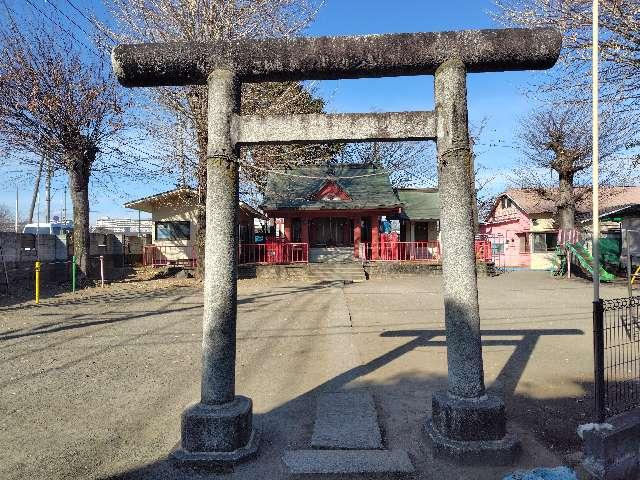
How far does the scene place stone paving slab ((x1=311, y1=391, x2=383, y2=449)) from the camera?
11.7ft

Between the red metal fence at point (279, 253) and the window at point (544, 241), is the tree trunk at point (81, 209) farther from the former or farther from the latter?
the window at point (544, 241)

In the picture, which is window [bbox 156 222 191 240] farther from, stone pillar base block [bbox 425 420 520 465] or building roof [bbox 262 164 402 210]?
stone pillar base block [bbox 425 420 520 465]

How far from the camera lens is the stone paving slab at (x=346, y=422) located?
358 cm

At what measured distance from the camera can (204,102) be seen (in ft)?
48.1

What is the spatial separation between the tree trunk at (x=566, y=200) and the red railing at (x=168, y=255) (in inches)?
770

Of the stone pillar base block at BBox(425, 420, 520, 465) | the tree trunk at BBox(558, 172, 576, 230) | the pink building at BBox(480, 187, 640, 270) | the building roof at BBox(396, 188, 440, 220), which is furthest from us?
the pink building at BBox(480, 187, 640, 270)

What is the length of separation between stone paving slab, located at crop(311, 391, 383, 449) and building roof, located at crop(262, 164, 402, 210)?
15.5 m

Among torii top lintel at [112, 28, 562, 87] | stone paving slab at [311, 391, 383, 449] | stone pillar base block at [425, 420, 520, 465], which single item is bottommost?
stone paving slab at [311, 391, 383, 449]

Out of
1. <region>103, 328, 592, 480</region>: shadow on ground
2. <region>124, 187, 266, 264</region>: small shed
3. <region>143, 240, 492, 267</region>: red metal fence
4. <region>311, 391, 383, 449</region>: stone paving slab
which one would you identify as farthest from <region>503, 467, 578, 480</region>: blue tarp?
<region>124, 187, 266, 264</region>: small shed

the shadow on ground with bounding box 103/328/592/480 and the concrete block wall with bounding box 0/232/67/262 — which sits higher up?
the concrete block wall with bounding box 0/232/67/262

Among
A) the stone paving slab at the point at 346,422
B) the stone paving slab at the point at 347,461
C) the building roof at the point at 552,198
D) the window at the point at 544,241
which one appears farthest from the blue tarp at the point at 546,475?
the window at the point at 544,241

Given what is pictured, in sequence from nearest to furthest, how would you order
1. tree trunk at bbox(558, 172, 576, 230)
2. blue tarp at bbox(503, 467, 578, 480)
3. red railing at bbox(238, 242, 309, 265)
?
blue tarp at bbox(503, 467, 578, 480)
red railing at bbox(238, 242, 309, 265)
tree trunk at bbox(558, 172, 576, 230)

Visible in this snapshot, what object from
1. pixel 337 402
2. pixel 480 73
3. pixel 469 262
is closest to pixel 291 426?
pixel 337 402

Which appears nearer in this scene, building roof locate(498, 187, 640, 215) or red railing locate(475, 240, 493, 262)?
red railing locate(475, 240, 493, 262)
